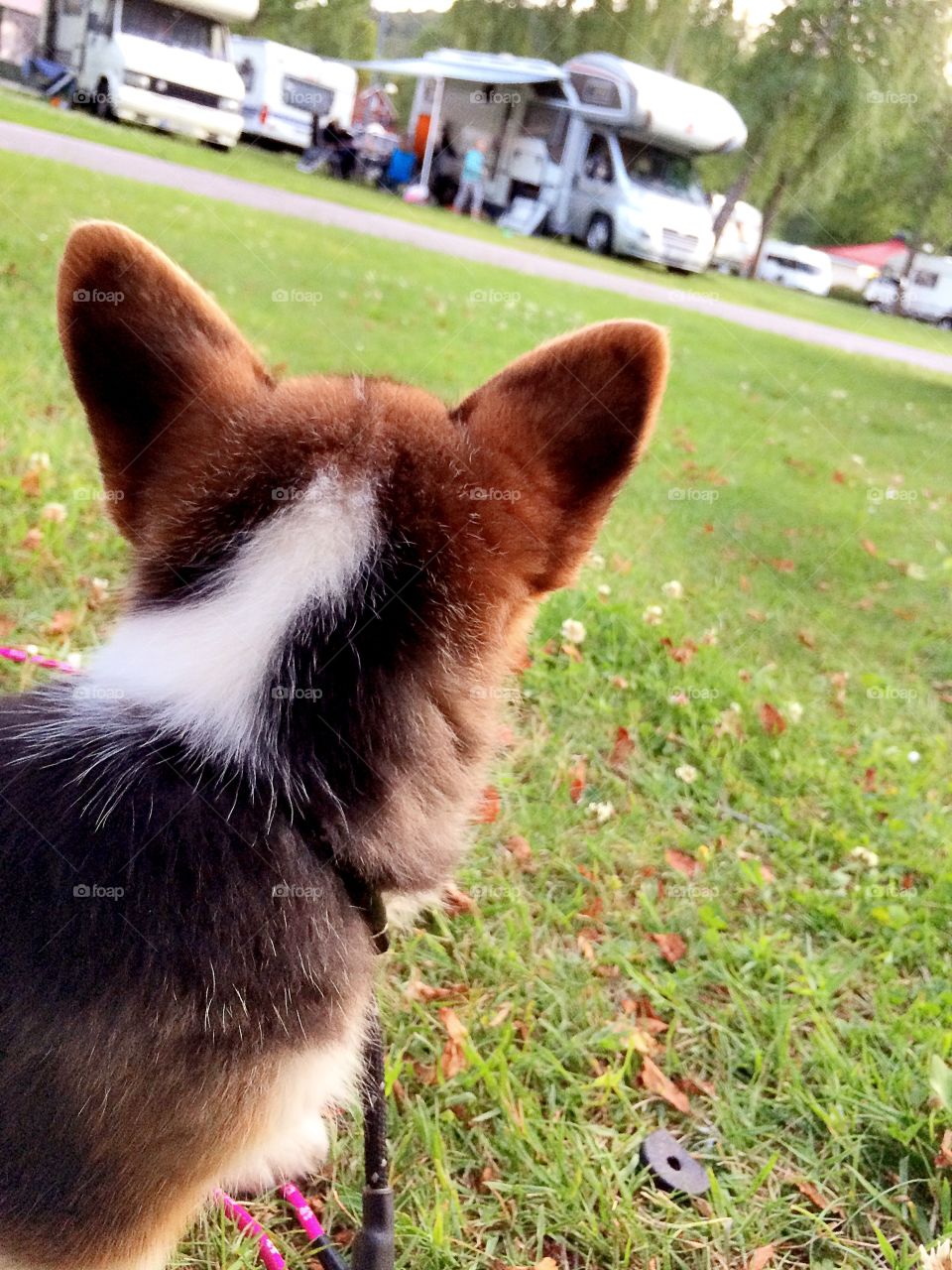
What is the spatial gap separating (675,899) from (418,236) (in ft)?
28.8

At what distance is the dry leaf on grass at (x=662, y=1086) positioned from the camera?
2303 millimetres

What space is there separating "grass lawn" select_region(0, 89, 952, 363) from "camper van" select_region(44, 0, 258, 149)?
259 mm

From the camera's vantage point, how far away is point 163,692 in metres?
1.31

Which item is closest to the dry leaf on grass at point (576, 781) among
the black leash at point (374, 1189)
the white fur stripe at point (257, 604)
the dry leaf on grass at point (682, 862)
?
the dry leaf on grass at point (682, 862)

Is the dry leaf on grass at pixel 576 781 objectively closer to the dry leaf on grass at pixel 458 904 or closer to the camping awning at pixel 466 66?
the dry leaf on grass at pixel 458 904

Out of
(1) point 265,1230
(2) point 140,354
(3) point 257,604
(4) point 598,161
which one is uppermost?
(4) point 598,161

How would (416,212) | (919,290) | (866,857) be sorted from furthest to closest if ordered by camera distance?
(416,212) < (919,290) < (866,857)

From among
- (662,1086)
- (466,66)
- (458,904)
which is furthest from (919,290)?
(662,1086)

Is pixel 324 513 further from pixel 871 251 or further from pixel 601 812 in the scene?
pixel 871 251

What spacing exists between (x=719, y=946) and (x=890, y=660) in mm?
2759

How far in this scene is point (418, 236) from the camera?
9.73m

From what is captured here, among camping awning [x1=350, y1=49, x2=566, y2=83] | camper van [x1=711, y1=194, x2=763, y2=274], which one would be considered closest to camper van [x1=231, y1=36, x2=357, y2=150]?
camping awning [x1=350, y1=49, x2=566, y2=83]

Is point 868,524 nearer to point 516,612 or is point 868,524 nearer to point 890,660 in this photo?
point 890,660

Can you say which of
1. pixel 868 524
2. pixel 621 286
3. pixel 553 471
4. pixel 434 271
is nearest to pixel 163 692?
pixel 553 471
